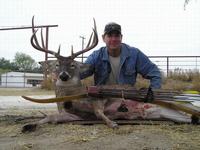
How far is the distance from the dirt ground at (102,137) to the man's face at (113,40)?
1.86 metres

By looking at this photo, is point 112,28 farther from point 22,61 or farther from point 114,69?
point 22,61

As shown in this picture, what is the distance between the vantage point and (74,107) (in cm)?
721

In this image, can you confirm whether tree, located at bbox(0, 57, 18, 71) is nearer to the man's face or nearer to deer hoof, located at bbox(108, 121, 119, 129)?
the man's face

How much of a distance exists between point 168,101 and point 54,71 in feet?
6.99

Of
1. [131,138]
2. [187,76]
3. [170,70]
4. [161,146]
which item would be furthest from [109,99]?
[170,70]

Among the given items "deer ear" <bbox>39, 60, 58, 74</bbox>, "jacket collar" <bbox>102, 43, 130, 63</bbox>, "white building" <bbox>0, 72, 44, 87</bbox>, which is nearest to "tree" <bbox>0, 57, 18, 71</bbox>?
"white building" <bbox>0, 72, 44, 87</bbox>

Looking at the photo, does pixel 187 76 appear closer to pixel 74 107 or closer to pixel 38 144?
pixel 74 107

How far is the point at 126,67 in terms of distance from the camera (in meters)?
8.16

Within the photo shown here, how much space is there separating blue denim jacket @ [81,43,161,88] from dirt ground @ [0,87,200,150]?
5.39 ft

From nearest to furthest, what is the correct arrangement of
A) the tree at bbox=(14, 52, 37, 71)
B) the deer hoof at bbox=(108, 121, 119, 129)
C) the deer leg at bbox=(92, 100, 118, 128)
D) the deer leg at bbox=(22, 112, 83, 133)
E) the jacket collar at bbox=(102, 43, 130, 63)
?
1. the deer hoof at bbox=(108, 121, 119, 129)
2. the deer leg at bbox=(22, 112, 83, 133)
3. the deer leg at bbox=(92, 100, 118, 128)
4. the jacket collar at bbox=(102, 43, 130, 63)
5. the tree at bbox=(14, 52, 37, 71)

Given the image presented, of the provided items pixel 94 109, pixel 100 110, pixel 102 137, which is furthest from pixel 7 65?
pixel 102 137

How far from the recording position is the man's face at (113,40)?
7988mm

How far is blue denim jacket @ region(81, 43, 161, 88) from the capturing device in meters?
8.15

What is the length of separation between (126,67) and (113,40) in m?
0.53
